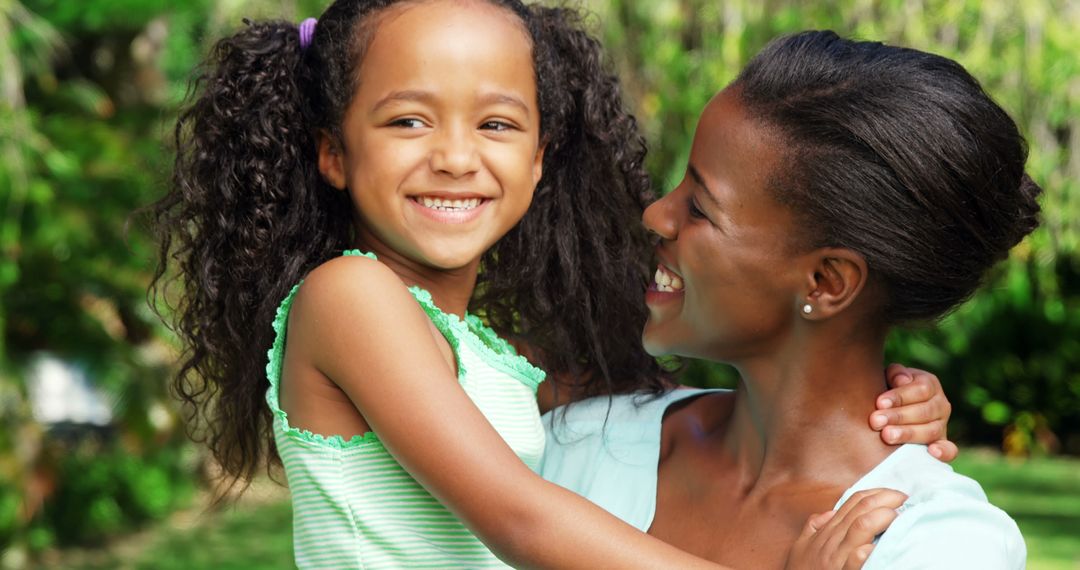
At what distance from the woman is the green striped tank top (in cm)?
26

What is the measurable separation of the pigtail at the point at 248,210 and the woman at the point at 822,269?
24.0 inches

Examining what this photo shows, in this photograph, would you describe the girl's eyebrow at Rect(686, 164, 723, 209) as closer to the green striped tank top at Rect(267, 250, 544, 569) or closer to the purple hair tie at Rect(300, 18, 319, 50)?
the green striped tank top at Rect(267, 250, 544, 569)

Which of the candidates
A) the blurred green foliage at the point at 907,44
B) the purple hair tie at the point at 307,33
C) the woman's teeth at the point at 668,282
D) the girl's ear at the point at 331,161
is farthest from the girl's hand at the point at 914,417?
the blurred green foliage at the point at 907,44

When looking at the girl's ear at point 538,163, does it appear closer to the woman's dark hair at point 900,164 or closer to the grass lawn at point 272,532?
the woman's dark hair at point 900,164

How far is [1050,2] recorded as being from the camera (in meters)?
5.29

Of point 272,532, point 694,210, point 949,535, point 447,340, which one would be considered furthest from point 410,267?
point 272,532

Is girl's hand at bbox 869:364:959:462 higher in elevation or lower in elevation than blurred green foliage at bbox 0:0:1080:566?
higher

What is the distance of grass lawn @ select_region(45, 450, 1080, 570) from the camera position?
672 centimetres

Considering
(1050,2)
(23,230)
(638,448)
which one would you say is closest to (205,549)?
(23,230)

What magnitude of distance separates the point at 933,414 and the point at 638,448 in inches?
19.4

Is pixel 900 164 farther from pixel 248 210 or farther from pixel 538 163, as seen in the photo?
pixel 248 210

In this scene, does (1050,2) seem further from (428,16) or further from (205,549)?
(205,549)

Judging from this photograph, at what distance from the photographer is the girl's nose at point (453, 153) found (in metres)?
2.15

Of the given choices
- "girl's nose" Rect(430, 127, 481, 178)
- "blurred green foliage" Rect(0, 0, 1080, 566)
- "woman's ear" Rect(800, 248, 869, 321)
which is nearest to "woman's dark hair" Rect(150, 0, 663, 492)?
"girl's nose" Rect(430, 127, 481, 178)
